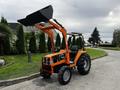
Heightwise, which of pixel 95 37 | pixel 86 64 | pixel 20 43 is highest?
pixel 95 37

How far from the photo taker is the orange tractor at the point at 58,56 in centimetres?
660

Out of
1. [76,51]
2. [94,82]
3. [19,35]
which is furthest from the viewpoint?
[19,35]

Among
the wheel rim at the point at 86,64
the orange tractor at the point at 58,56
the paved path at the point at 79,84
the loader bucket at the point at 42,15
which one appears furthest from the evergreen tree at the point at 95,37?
the loader bucket at the point at 42,15

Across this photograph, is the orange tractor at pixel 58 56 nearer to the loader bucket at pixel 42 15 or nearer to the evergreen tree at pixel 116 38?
the loader bucket at pixel 42 15

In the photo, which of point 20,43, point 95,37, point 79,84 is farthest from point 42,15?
point 95,37

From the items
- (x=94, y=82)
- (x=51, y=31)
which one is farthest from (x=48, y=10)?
(x=94, y=82)

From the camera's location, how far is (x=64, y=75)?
6977 mm

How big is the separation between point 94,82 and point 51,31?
291 cm

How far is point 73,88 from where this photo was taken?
6.49m

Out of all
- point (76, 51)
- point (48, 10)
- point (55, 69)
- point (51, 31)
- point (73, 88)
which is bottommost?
point (73, 88)

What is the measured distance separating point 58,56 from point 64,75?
84cm

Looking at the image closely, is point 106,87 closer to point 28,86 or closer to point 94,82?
point 94,82

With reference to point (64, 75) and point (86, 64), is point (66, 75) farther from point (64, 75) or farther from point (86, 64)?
point (86, 64)

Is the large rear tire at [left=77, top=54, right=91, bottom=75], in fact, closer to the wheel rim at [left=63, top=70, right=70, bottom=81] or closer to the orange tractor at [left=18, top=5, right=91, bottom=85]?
the orange tractor at [left=18, top=5, right=91, bottom=85]
